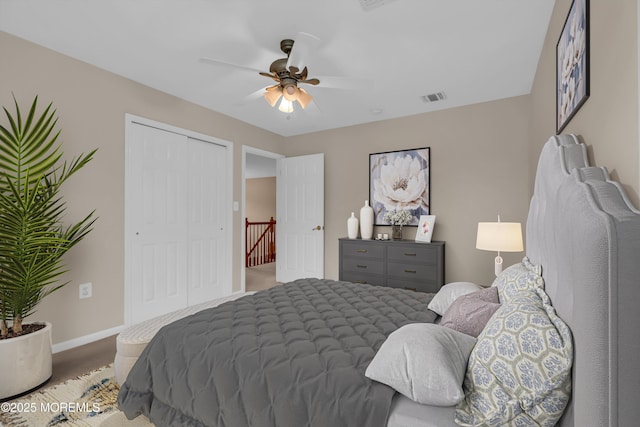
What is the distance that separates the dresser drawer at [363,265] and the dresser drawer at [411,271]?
127 millimetres

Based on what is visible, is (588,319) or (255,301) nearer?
(588,319)

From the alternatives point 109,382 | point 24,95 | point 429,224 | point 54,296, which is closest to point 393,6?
point 429,224

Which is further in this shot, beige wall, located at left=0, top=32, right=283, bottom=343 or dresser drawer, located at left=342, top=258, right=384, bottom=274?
dresser drawer, located at left=342, top=258, right=384, bottom=274

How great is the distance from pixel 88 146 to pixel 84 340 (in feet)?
5.79

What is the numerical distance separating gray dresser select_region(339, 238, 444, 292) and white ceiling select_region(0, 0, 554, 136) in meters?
1.83

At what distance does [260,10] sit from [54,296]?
2817mm

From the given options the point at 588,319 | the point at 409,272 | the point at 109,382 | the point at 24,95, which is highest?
the point at 24,95

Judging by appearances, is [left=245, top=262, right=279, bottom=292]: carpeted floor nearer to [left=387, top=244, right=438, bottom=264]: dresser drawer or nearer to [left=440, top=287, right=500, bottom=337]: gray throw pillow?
[left=387, top=244, right=438, bottom=264]: dresser drawer

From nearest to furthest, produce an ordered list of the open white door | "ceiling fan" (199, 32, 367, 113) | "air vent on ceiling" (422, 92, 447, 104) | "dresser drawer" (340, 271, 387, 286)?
"ceiling fan" (199, 32, 367, 113), "air vent on ceiling" (422, 92, 447, 104), "dresser drawer" (340, 271, 387, 286), the open white door

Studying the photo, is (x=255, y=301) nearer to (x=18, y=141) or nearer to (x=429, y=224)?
(x=18, y=141)

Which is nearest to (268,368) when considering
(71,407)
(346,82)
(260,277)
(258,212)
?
(71,407)

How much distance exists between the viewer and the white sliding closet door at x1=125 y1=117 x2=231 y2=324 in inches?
128

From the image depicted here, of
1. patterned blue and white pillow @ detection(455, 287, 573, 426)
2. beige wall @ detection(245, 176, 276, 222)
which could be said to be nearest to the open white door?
patterned blue and white pillow @ detection(455, 287, 573, 426)

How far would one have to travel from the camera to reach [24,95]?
2.49m
